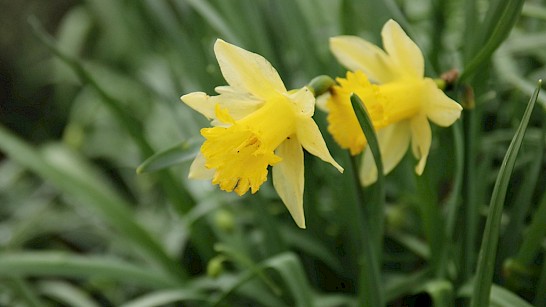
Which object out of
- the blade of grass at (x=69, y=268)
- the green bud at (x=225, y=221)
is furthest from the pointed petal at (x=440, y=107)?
the blade of grass at (x=69, y=268)

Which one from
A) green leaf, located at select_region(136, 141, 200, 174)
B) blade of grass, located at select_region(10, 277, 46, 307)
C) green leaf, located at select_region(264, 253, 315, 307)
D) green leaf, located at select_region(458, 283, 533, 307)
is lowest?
green leaf, located at select_region(458, 283, 533, 307)

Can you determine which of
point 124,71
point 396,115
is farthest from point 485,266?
point 124,71

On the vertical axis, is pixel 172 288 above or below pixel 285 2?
below

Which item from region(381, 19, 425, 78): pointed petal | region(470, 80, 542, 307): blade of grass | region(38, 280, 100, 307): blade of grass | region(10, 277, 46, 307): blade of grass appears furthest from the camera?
region(38, 280, 100, 307): blade of grass

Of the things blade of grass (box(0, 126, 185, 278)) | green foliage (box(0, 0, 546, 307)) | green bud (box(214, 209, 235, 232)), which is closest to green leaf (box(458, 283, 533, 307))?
green foliage (box(0, 0, 546, 307))

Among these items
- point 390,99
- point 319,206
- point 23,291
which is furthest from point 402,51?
point 23,291

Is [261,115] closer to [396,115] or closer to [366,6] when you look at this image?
[396,115]

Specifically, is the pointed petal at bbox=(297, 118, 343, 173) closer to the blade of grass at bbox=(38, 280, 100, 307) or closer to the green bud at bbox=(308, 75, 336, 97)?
the green bud at bbox=(308, 75, 336, 97)

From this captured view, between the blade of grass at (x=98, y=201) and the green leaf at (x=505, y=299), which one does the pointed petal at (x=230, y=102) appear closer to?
the green leaf at (x=505, y=299)
